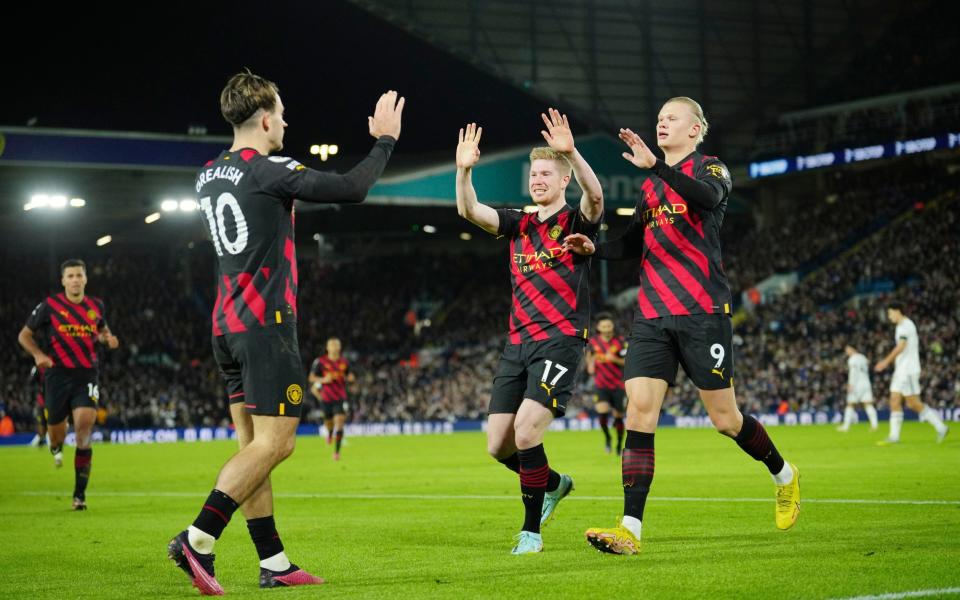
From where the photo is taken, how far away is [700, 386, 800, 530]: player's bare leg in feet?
24.9

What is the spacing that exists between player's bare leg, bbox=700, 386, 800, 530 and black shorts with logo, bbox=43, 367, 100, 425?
23.8 feet

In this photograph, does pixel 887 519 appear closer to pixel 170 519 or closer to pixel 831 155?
pixel 170 519

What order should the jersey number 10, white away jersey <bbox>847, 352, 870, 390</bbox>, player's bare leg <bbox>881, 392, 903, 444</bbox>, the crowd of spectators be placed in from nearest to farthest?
1. the jersey number 10
2. player's bare leg <bbox>881, 392, 903, 444</bbox>
3. white away jersey <bbox>847, 352, 870, 390</bbox>
4. the crowd of spectators

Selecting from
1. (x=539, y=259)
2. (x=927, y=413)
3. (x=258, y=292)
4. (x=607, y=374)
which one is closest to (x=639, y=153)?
(x=539, y=259)

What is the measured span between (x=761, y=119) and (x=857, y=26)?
5889mm

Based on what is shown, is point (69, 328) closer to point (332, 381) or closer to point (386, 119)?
point (386, 119)

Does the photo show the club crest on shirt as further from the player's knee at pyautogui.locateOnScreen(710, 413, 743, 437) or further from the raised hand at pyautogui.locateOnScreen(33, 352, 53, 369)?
the raised hand at pyautogui.locateOnScreen(33, 352, 53, 369)

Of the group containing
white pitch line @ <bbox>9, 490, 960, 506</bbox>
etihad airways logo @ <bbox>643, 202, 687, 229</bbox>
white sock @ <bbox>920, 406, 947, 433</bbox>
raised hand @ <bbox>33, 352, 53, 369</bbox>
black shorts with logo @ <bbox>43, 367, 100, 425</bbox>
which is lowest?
white pitch line @ <bbox>9, 490, 960, 506</bbox>

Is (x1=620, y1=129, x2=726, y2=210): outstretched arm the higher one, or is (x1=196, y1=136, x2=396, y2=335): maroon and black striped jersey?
(x1=620, y1=129, x2=726, y2=210): outstretched arm

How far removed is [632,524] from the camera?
721 centimetres

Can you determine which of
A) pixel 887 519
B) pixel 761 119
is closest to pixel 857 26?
pixel 761 119

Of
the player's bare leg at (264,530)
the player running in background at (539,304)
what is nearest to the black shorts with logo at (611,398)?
the player running in background at (539,304)

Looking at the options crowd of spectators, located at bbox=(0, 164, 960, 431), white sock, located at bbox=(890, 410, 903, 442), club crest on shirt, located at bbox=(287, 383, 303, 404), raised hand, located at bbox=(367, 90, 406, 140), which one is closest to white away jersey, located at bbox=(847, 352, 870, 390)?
crowd of spectators, located at bbox=(0, 164, 960, 431)

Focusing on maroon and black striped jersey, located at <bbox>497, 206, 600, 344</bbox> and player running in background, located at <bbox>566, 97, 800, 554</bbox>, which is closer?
player running in background, located at <bbox>566, 97, 800, 554</bbox>
